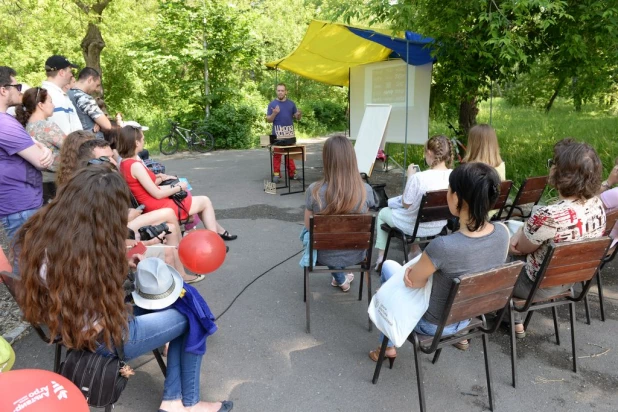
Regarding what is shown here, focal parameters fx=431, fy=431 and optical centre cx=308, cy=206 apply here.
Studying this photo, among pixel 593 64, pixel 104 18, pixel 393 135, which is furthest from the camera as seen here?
pixel 104 18

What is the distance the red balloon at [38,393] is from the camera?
1.34 m

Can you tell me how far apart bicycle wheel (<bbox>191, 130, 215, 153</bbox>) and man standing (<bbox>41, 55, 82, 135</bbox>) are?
8.71 meters

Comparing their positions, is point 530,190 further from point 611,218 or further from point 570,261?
point 570,261

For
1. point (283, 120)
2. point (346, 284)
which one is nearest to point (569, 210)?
point (346, 284)

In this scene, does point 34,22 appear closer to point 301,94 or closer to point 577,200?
point 301,94

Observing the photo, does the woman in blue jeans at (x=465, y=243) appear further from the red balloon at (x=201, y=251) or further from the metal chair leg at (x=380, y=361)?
the red balloon at (x=201, y=251)

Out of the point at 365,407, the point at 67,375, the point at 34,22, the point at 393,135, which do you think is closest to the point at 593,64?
the point at 393,135

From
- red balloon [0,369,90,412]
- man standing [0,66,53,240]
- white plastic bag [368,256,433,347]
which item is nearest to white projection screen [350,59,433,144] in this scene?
white plastic bag [368,256,433,347]

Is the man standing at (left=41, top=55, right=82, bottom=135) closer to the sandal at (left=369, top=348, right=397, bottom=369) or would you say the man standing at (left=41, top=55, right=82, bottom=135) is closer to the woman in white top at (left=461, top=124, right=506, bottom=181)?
the sandal at (left=369, top=348, right=397, bottom=369)

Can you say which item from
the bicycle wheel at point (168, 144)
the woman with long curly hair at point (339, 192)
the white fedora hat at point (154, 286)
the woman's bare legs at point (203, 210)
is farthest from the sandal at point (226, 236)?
the bicycle wheel at point (168, 144)

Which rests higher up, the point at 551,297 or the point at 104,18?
the point at 104,18

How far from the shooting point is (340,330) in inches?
124

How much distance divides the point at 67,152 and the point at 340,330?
2357 mm

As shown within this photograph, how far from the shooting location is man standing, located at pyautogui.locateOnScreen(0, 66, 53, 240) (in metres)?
2.94
